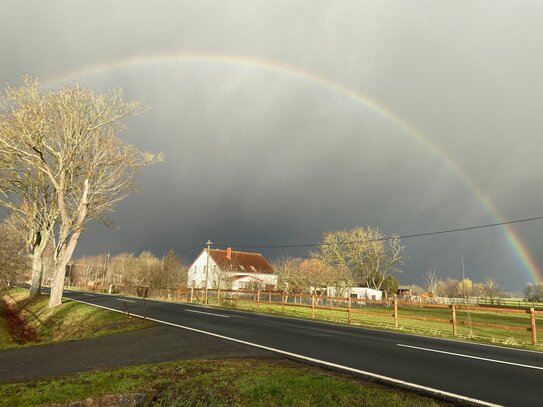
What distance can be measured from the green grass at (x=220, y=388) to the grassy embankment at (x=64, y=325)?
280 inches

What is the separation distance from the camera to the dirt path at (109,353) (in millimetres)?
7508

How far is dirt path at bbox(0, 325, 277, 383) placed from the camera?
24.6 ft

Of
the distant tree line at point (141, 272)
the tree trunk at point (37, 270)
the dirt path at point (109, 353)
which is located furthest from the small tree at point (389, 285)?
the dirt path at point (109, 353)

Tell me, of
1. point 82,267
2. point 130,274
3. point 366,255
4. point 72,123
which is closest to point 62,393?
point 72,123

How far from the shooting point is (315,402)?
17.1ft

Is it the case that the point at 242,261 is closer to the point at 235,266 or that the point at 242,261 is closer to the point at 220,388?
the point at 235,266

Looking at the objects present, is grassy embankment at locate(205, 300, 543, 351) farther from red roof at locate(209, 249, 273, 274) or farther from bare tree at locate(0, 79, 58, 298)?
red roof at locate(209, 249, 273, 274)

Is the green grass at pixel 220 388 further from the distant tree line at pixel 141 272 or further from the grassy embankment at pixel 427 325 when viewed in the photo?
the distant tree line at pixel 141 272

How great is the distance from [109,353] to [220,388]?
4.49 metres

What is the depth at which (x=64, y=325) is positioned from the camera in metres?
18.8

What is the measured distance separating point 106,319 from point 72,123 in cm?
1348

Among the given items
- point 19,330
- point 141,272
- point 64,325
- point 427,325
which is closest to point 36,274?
point 19,330

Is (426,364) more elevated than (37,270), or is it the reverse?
(37,270)

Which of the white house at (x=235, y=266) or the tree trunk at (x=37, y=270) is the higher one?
the white house at (x=235, y=266)
